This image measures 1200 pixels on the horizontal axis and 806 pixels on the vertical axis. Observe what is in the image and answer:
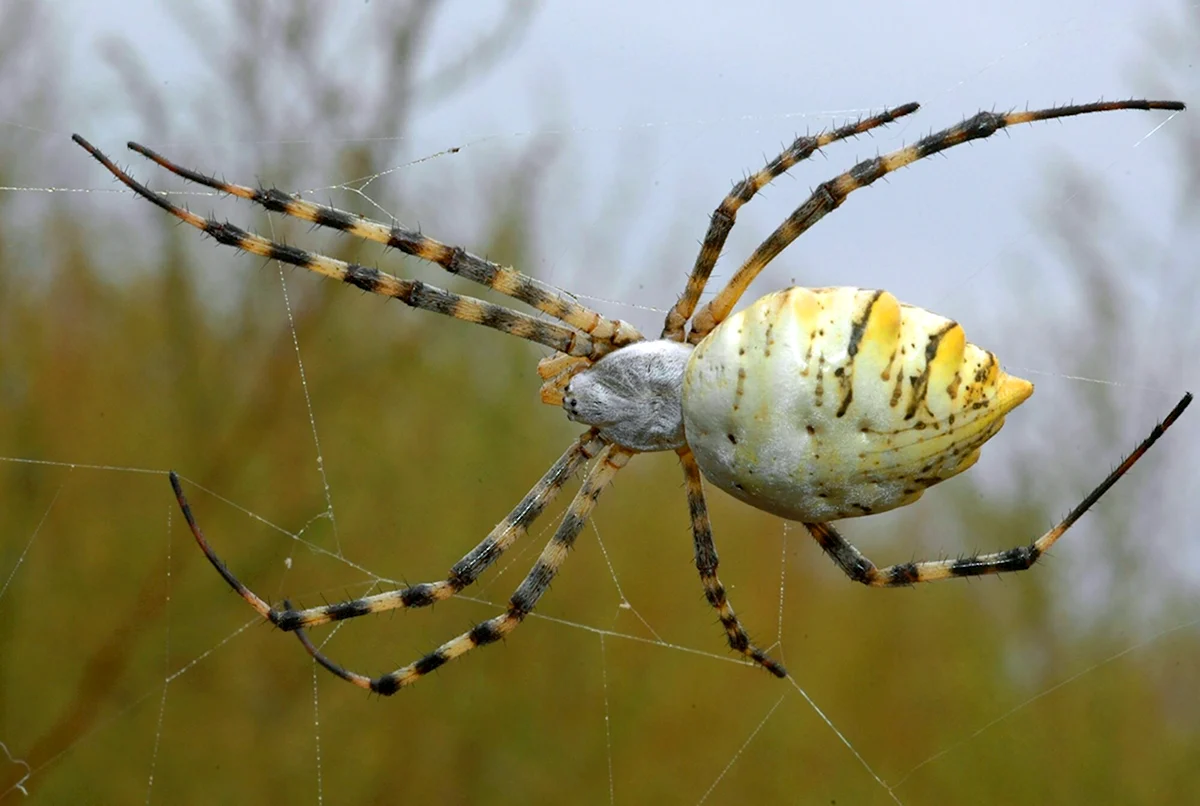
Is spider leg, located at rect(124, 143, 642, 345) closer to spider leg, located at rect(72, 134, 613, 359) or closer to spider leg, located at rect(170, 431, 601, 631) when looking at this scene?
spider leg, located at rect(72, 134, 613, 359)

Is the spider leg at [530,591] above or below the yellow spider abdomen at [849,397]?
below

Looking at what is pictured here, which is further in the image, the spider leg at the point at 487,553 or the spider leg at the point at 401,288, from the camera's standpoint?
the spider leg at the point at 487,553

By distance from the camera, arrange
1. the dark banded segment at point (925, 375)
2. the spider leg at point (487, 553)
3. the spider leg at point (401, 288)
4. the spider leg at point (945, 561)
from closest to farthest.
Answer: the dark banded segment at point (925, 375) < the spider leg at point (945, 561) < the spider leg at point (401, 288) < the spider leg at point (487, 553)

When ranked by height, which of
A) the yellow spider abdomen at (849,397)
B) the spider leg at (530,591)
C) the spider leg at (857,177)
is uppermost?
the spider leg at (857,177)

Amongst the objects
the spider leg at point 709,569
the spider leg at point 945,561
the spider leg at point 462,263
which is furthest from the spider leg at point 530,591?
the spider leg at point 945,561

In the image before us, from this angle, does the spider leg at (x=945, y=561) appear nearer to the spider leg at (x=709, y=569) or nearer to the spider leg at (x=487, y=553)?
the spider leg at (x=709, y=569)

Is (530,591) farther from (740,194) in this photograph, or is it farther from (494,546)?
(740,194)

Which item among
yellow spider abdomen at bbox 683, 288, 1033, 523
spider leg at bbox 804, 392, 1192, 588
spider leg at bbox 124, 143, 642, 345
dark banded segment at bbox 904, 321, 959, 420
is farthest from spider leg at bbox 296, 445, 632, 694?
dark banded segment at bbox 904, 321, 959, 420

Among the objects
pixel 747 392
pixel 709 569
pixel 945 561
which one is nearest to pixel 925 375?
pixel 747 392
